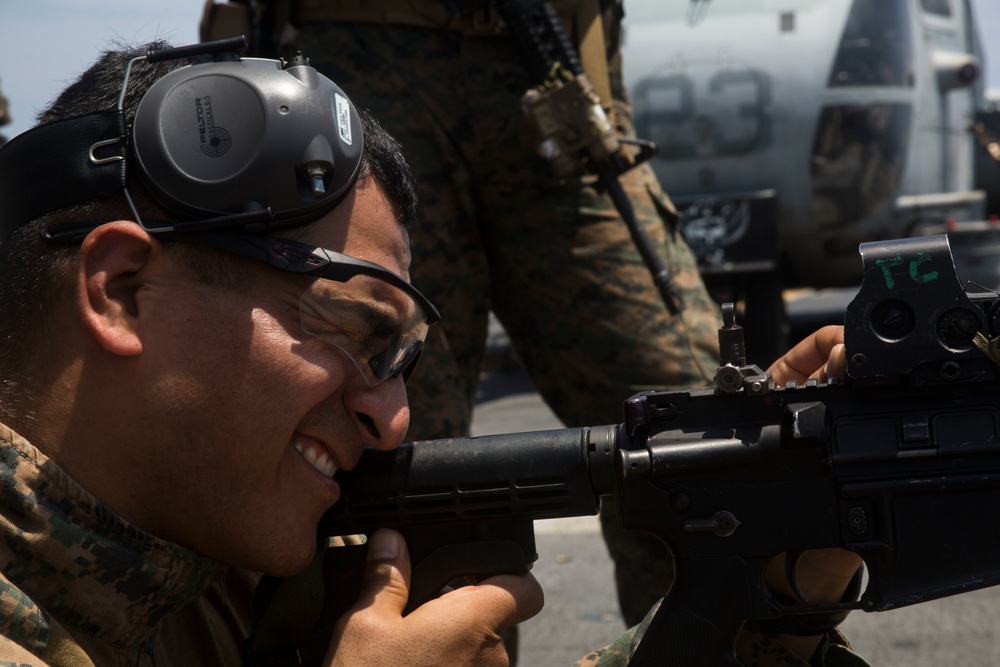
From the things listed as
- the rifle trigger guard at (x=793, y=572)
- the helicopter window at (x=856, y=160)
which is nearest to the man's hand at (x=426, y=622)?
the rifle trigger guard at (x=793, y=572)

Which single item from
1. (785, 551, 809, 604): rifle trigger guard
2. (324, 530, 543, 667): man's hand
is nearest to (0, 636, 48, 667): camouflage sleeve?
(324, 530, 543, 667): man's hand

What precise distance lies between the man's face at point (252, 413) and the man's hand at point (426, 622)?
13 cm

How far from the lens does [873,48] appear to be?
288 inches

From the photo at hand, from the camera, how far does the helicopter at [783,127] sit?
23.9 feet

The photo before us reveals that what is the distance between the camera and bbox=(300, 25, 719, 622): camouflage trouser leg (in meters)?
3.10

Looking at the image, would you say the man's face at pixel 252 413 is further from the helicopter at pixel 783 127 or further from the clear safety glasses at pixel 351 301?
the helicopter at pixel 783 127

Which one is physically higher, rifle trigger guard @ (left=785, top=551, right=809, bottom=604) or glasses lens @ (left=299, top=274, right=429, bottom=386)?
glasses lens @ (left=299, top=274, right=429, bottom=386)

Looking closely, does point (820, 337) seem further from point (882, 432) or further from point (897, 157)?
point (897, 157)

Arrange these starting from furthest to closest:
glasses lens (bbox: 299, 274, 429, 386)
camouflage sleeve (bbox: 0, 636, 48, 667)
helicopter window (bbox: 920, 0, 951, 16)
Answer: helicopter window (bbox: 920, 0, 951, 16), glasses lens (bbox: 299, 274, 429, 386), camouflage sleeve (bbox: 0, 636, 48, 667)

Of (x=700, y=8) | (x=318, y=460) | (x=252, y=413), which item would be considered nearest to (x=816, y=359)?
(x=318, y=460)

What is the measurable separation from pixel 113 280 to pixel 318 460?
408 millimetres

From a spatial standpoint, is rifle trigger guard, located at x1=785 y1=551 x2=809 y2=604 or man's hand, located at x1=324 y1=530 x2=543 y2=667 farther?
rifle trigger guard, located at x1=785 y1=551 x2=809 y2=604

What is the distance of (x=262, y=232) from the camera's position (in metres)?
1.73

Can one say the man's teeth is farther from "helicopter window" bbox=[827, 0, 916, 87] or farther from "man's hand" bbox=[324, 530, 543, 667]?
"helicopter window" bbox=[827, 0, 916, 87]
